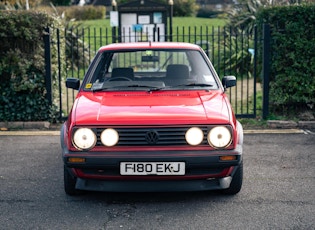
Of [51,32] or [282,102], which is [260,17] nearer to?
[282,102]

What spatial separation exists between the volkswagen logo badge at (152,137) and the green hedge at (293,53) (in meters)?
5.28

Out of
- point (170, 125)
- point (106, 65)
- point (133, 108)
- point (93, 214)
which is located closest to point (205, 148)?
point (170, 125)

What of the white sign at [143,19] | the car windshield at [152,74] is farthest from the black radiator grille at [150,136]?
the white sign at [143,19]

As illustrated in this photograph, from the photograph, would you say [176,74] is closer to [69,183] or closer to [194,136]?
[194,136]

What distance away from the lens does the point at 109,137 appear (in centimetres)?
538

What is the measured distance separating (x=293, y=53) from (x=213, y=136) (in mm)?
5103

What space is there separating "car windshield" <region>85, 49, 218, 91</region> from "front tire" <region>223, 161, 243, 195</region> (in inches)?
44.2

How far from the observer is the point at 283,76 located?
33.3ft

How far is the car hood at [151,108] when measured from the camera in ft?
17.8

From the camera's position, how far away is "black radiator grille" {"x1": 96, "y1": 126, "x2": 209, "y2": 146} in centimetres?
536

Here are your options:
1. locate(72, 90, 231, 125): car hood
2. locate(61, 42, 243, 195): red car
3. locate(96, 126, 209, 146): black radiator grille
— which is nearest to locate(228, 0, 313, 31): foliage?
locate(72, 90, 231, 125): car hood

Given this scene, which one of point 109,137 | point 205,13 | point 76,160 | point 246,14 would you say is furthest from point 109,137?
point 205,13

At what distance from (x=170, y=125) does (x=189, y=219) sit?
34.6 inches

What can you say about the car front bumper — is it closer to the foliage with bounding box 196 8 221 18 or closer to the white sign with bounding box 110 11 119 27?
the white sign with bounding box 110 11 119 27
